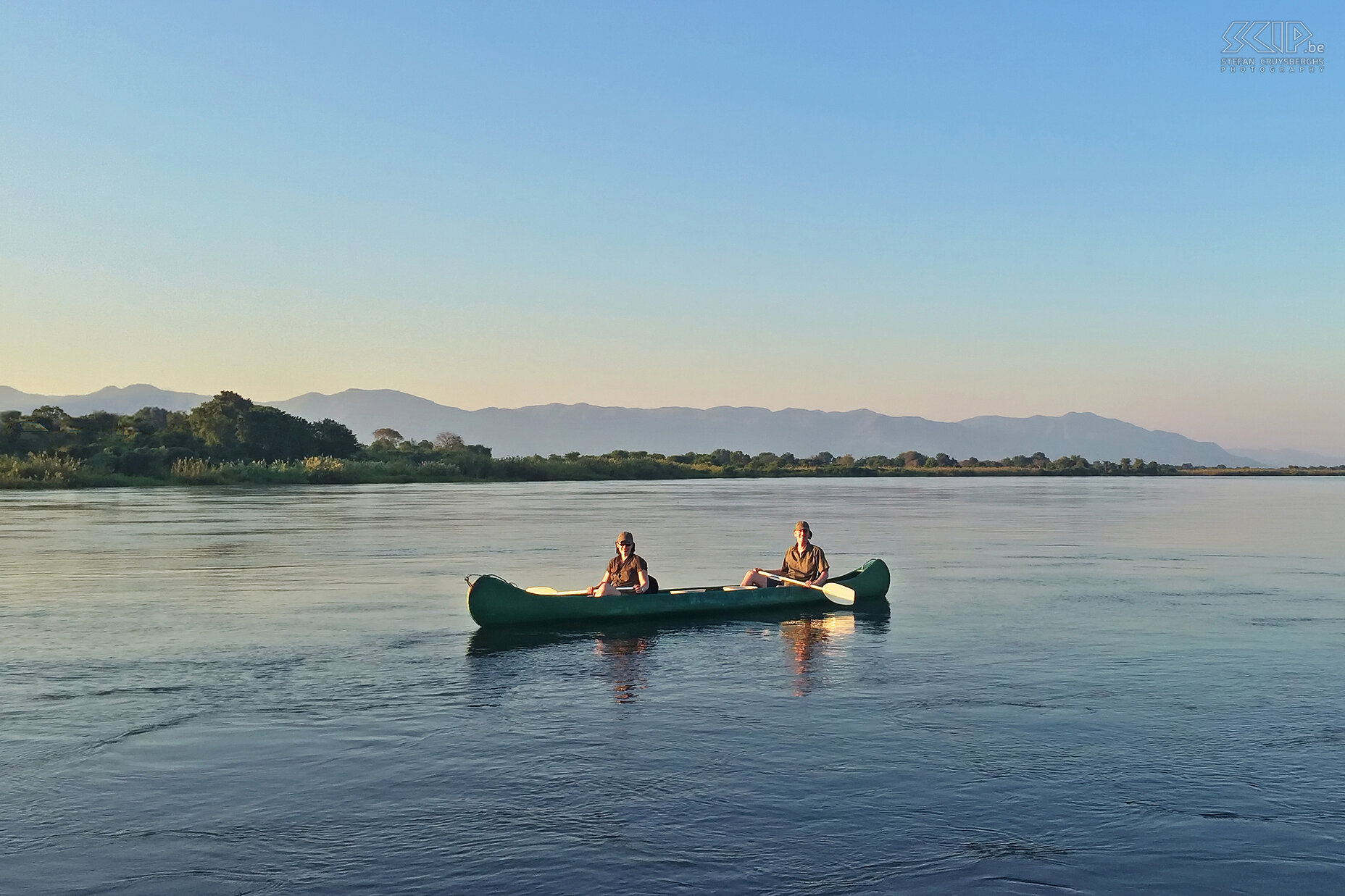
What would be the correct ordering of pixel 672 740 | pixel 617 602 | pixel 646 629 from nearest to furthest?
1. pixel 672 740
2. pixel 646 629
3. pixel 617 602

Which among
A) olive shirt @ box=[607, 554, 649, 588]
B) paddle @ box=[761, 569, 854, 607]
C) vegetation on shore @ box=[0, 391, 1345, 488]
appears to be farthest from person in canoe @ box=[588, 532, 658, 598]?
vegetation on shore @ box=[0, 391, 1345, 488]

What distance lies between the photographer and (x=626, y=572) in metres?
18.6

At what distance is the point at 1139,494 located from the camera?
80188 mm

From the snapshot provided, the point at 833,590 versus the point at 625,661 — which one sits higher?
the point at 833,590

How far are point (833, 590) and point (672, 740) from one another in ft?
32.5

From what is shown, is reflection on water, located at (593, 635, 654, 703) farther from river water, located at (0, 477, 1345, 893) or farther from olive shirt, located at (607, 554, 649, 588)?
olive shirt, located at (607, 554, 649, 588)

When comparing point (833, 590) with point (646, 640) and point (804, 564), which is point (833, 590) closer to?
point (804, 564)

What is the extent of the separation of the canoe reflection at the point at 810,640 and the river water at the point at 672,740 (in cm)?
11

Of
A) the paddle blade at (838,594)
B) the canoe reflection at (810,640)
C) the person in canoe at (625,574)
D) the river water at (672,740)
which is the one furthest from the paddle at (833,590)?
the person in canoe at (625,574)

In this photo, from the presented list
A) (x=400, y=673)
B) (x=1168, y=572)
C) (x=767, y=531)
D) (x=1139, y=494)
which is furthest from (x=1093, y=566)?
(x=1139, y=494)

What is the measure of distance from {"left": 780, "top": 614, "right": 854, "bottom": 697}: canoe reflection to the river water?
110 millimetres

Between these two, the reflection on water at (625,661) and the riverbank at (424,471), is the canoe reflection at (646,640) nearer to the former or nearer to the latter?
the reflection on water at (625,661)

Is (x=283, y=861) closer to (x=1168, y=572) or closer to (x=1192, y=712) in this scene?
(x=1192, y=712)

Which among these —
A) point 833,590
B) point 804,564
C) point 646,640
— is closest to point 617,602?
point 646,640
